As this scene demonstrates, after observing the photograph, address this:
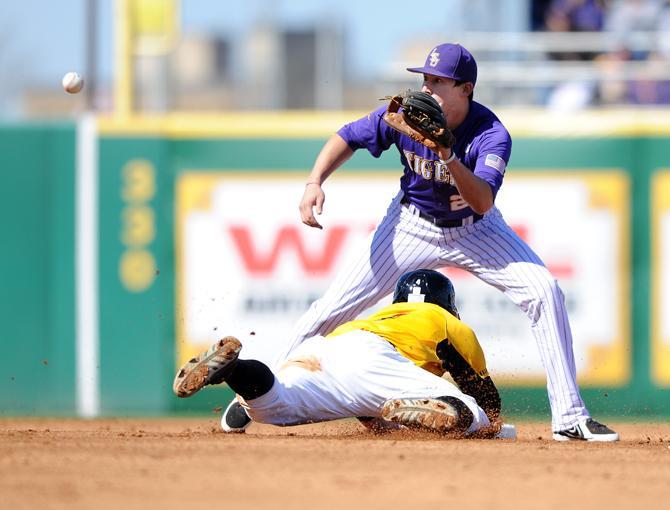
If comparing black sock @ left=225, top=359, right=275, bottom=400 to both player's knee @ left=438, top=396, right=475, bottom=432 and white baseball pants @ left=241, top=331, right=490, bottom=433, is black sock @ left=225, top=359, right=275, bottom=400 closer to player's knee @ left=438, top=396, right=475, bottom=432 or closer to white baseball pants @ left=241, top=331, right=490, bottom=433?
white baseball pants @ left=241, top=331, right=490, bottom=433

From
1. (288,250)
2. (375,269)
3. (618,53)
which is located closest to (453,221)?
(375,269)

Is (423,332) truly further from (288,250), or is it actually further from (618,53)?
(618,53)

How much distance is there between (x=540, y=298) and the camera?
18.0 ft

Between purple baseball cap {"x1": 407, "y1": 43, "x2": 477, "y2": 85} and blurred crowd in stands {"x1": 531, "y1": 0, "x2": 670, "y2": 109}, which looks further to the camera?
blurred crowd in stands {"x1": 531, "y1": 0, "x2": 670, "y2": 109}

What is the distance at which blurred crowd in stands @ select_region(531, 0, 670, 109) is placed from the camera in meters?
9.96

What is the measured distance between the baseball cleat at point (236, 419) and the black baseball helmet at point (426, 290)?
944 mm

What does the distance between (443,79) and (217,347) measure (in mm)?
1629

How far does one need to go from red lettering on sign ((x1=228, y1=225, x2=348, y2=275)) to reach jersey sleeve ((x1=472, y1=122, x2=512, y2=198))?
10.7 ft

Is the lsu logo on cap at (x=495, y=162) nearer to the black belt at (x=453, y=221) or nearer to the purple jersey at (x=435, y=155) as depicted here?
the purple jersey at (x=435, y=155)

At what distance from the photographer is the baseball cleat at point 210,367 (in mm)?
5070

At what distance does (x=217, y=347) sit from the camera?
5105 mm

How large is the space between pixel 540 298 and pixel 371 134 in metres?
1.14

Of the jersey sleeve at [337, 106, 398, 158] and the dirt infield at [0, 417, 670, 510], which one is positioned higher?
the jersey sleeve at [337, 106, 398, 158]

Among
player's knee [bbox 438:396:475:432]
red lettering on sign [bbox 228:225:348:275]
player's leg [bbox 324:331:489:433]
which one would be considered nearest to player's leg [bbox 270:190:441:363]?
player's leg [bbox 324:331:489:433]
